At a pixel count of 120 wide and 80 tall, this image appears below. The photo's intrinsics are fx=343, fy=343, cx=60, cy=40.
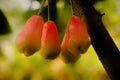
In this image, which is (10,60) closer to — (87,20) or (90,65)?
(90,65)

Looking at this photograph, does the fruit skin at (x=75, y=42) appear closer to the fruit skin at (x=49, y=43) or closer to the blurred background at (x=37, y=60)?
the fruit skin at (x=49, y=43)

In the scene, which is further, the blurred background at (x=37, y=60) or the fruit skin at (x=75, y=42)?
the blurred background at (x=37, y=60)

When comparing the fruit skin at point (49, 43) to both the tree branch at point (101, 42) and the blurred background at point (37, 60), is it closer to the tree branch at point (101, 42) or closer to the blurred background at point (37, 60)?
the tree branch at point (101, 42)

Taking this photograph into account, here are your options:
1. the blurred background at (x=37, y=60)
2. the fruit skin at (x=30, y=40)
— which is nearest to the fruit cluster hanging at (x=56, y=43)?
the fruit skin at (x=30, y=40)

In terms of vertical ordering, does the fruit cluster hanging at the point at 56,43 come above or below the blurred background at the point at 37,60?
above
